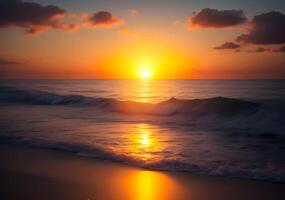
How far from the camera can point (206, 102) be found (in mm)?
22969

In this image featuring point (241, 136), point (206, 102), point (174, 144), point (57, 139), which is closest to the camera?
point (174, 144)

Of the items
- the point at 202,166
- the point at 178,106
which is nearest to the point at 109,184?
the point at 202,166

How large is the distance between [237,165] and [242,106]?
13.3 m

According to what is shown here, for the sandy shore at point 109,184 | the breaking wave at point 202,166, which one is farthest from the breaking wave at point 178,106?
the sandy shore at point 109,184

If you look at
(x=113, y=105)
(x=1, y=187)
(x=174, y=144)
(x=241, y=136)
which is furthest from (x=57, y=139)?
(x=113, y=105)

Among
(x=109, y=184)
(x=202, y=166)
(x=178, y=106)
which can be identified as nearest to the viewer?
(x=109, y=184)

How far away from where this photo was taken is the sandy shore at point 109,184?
5.80 m

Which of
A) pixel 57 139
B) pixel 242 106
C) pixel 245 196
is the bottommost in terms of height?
pixel 245 196

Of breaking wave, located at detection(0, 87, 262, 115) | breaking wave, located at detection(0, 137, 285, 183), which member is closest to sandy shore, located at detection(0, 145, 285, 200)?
breaking wave, located at detection(0, 137, 285, 183)

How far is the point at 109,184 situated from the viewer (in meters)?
6.38

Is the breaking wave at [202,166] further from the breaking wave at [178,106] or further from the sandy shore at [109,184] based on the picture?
the breaking wave at [178,106]

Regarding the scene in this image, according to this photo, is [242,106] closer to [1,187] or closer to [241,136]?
[241,136]

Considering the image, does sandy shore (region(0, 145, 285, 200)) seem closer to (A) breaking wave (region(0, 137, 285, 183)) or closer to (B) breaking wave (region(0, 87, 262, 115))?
(A) breaking wave (region(0, 137, 285, 183))

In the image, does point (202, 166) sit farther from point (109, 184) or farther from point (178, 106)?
point (178, 106)
